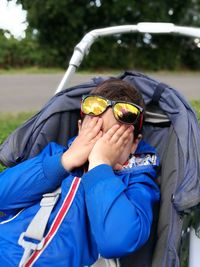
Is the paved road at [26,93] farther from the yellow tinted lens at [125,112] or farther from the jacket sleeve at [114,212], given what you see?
the jacket sleeve at [114,212]

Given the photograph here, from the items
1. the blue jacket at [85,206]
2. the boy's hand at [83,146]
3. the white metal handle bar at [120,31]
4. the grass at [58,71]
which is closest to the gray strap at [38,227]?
the blue jacket at [85,206]

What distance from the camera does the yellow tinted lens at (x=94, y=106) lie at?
2250 mm

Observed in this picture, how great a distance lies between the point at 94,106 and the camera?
2.27 meters

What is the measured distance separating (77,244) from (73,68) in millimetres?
1298

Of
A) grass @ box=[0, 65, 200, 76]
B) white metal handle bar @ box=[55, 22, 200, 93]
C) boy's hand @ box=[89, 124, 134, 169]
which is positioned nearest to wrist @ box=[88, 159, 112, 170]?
boy's hand @ box=[89, 124, 134, 169]

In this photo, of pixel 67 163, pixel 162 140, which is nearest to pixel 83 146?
pixel 67 163

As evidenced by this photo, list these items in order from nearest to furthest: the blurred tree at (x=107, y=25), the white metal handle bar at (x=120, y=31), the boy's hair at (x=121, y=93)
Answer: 1. the boy's hair at (x=121, y=93)
2. the white metal handle bar at (x=120, y=31)
3. the blurred tree at (x=107, y=25)

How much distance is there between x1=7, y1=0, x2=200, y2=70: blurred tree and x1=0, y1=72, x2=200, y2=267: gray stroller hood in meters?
19.4

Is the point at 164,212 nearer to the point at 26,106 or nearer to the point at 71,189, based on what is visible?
the point at 71,189

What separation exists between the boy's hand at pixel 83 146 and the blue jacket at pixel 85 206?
0.14ft

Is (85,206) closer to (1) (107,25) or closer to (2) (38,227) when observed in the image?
(2) (38,227)

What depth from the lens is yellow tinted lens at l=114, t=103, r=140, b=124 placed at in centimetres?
223

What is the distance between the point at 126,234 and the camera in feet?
6.45

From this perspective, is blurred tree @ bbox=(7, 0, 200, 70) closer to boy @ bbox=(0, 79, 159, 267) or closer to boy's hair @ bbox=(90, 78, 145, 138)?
boy's hair @ bbox=(90, 78, 145, 138)
